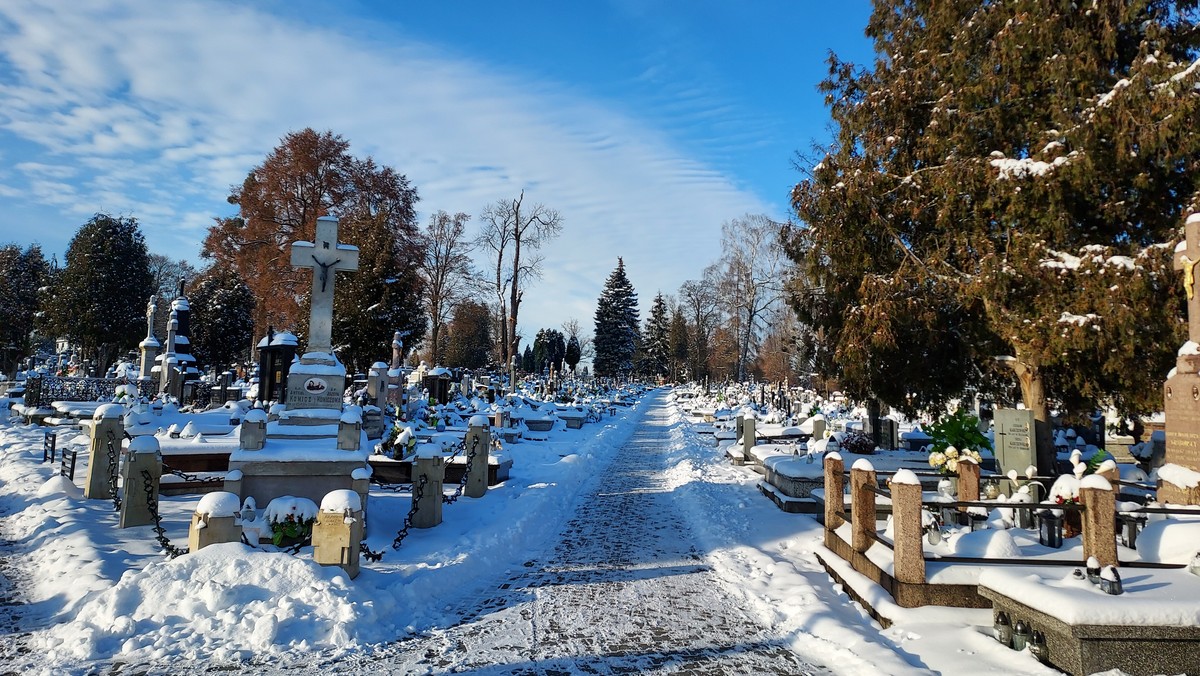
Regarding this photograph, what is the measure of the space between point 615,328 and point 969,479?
2704 inches

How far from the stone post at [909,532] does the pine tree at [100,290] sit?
36.0 meters

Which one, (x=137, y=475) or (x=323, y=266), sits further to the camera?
(x=323, y=266)

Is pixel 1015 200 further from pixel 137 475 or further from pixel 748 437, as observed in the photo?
pixel 137 475

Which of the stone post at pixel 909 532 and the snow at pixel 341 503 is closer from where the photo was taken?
the stone post at pixel 909 532

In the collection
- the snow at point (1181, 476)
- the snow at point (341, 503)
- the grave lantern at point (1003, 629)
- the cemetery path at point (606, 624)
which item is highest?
the snow at point (1181, 476)

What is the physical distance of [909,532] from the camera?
605cm

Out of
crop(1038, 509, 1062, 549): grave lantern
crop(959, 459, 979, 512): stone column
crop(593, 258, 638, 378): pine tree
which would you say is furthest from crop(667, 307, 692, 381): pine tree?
crop(1038, 509, 1062, 549): grave lantern

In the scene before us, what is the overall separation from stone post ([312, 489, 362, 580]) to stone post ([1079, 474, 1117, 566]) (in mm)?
6340

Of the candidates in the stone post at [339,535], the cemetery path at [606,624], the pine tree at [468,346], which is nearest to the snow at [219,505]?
the stone post at [339,535]

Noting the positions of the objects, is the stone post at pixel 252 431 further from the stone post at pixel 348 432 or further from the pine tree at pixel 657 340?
the pine tree at pixel 657 340

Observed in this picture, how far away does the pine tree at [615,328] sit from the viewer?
252 ft

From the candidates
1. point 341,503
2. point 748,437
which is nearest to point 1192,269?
point 341,503

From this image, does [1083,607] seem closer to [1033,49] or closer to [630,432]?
[1033,49]

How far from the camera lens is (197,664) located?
4.65 meters
